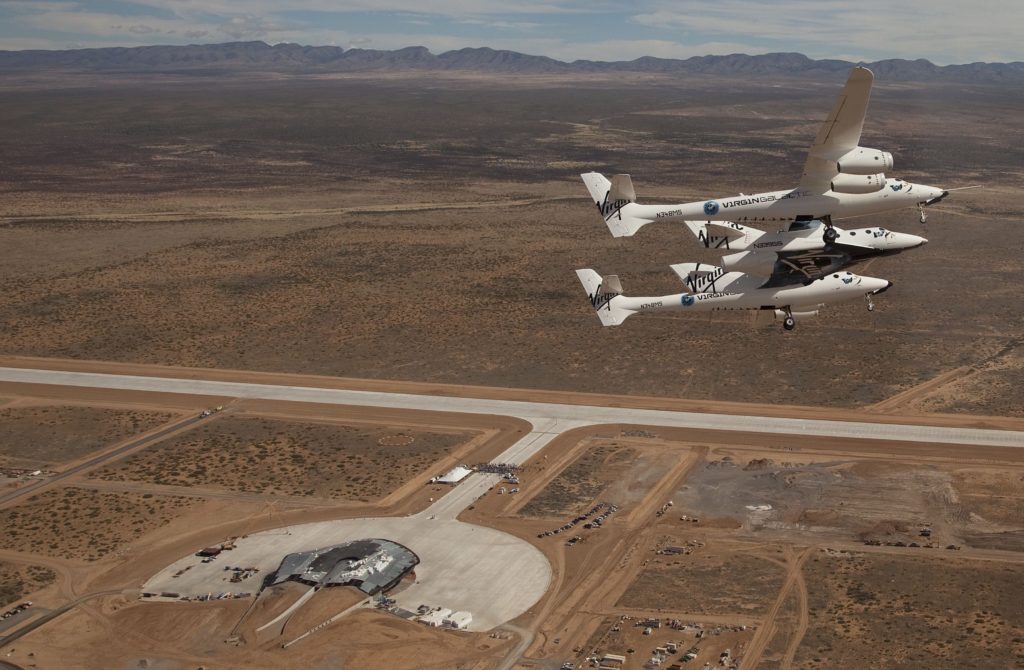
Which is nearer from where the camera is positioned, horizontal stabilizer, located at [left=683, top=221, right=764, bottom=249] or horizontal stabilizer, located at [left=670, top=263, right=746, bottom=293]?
horizontal stabilizer, located at [left=683, top=221, right=764, bottom=249]

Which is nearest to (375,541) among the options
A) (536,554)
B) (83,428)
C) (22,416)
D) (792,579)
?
(536,554)

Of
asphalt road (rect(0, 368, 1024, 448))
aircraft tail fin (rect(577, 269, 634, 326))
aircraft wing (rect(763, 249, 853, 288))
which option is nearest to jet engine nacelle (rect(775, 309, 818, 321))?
aircraft wing (rect(763, 249, 853, 288))

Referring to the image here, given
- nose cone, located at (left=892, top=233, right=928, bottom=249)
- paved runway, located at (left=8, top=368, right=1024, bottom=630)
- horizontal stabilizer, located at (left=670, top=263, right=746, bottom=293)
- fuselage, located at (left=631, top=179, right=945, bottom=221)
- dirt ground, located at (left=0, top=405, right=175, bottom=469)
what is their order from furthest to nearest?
1. dirt ground, located at (left=0, top=405, right=175, bottom=469)
2. paved runway, located at (left=8, top=368, right=1024, bottom=630)
3. horizontal stabilizer, located at (left=670, top=263, right=746, bottom=293)
4. nose cone, located at (left=892, top=233, right=928, bottom=249)
5. fuselage, located at (left=631, top=179, right=945, bottom=221)

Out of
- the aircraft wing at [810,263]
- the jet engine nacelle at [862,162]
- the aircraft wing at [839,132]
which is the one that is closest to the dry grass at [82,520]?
the aircraft wing at [810,263]

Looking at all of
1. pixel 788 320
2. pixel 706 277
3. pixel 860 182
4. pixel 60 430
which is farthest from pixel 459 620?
pixel 60 430

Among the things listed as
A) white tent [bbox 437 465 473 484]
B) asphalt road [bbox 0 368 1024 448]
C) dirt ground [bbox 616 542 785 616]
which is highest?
asphalt road [bbox 0 368 1024 448]

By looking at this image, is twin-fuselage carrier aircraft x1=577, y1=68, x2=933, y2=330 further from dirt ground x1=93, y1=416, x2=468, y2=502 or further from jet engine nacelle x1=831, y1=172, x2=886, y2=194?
dirt ground x1=93, y1=416, x2=468, y2=502

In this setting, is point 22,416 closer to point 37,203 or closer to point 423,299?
point 423,299
